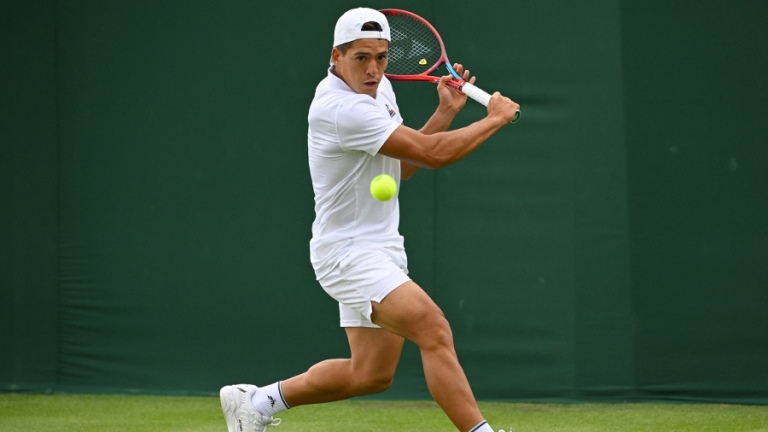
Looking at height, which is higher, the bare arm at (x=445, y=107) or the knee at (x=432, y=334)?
the bare arm at (x=445, y=107)

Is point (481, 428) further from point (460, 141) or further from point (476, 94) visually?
point (476, 94)

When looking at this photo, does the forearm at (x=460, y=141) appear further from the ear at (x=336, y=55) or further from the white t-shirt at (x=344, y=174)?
the ear at (x=336, y=55)

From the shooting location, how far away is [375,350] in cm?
430

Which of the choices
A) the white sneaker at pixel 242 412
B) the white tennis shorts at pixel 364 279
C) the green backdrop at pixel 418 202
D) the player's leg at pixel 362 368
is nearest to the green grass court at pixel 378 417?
the green backdrop at pixel 418 202

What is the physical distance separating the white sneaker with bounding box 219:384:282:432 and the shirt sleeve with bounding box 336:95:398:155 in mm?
1116

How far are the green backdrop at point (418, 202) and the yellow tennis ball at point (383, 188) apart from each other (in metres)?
2.01

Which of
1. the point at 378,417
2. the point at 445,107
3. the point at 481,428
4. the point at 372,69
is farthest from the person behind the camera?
the point at 378,417

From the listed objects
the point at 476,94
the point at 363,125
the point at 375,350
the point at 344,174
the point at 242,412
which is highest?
the point at 476,94

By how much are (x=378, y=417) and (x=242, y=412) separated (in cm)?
121

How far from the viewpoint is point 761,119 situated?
576 centimetres

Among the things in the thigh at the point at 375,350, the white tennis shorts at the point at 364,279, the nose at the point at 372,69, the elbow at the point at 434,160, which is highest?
the nose at the point at 372,69

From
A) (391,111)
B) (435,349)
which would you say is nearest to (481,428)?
(435,349)

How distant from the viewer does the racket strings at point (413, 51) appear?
4828 millimetres

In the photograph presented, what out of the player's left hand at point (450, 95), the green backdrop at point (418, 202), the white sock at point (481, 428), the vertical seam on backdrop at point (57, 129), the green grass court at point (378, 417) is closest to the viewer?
the white sock at point (481, 428)
